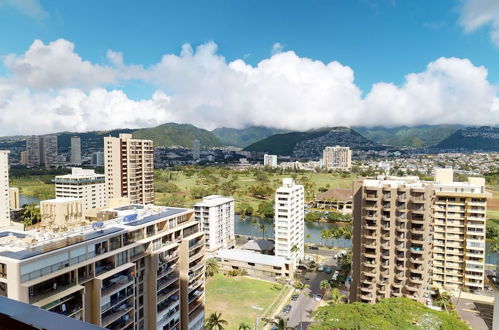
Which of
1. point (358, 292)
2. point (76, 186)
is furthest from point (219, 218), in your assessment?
point (76, 186)

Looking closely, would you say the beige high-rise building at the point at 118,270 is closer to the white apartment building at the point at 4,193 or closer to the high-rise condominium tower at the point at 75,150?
the white apartment building at the point at 4,193

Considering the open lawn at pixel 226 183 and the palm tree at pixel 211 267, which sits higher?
the open lawn at pixel 226 183

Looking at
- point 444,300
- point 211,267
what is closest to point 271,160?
point 211,267

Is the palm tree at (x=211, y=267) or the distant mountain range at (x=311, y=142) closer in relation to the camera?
the palm tree at (x=211, y=267)

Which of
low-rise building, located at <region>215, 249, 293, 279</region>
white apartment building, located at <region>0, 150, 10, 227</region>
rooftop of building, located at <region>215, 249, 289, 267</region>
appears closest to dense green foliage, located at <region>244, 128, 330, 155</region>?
white apartment building, located at <region>0, 150, 10, 227</region>

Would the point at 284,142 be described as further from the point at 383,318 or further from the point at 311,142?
the point at 383,318

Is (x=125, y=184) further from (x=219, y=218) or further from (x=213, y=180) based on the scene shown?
(x=213, y=180)

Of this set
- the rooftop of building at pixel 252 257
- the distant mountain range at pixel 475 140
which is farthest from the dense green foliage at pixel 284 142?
the rooftop of building at pixel 252 257
